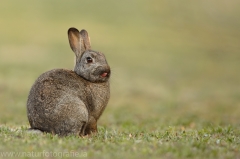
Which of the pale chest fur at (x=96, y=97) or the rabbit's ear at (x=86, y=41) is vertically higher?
the rabbit's ear at (x=86, y=41)

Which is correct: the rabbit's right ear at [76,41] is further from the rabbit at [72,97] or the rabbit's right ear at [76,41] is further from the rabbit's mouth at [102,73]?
the rabbit's mouth at [102,73]

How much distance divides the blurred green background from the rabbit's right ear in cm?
338

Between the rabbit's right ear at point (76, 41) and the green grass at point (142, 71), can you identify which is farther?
the rabbit's right ear at point (76, 41)

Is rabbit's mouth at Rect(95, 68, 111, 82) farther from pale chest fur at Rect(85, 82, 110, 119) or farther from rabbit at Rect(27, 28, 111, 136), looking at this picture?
pale chest fur at Rect(85, 82, 110, 119)

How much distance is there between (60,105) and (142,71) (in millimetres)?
23771

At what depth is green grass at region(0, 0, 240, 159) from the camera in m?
8.84

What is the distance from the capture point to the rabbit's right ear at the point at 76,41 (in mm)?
11211

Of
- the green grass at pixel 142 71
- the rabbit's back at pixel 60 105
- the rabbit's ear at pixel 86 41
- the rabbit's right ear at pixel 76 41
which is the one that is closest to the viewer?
the green grass at pixel 142 71

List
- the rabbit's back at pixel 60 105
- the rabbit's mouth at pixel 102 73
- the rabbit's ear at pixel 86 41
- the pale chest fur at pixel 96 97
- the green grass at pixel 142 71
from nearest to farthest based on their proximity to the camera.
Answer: the green grass at pixel 142 71, the rabbit's back at pixel 60 105, the pale chest fur at pixel 96 97, the rabbit's mouth at pixel 102 73, the rabbit's ear at pixel 86 41

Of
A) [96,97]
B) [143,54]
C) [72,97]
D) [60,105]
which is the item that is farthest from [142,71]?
[60,105]

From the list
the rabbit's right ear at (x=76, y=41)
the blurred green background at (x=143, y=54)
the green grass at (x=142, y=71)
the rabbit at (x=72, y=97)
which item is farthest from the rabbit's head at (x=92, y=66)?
the blurred green background at (x=143, y=54)

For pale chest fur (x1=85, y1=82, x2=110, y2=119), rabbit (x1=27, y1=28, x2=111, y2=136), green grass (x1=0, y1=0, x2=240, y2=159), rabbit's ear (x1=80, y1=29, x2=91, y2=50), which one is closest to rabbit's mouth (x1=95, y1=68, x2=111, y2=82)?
rabbit (x1=27, y1=28, x2=111, y2=136)

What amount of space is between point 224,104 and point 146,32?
30012 mm

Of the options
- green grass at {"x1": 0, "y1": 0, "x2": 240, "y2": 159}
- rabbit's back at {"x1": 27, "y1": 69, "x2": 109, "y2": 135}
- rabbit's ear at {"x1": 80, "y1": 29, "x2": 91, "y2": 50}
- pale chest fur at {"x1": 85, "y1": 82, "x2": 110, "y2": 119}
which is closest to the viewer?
green grass at {"x1": 0, "y1": 0, "x2": 240, "y2": 159}
